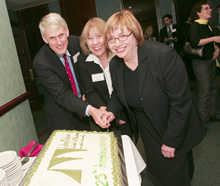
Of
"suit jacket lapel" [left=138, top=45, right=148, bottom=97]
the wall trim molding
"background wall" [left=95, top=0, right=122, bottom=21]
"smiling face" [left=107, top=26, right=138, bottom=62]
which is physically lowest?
the wall trim molding

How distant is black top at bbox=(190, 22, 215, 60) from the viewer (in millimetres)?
2623

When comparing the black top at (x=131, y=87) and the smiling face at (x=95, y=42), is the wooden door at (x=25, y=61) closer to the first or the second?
the smiling face at (x=95, y=42)

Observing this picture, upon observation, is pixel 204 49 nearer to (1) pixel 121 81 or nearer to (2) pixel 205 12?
(2) pixel 205 12

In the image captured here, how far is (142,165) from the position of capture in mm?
1214

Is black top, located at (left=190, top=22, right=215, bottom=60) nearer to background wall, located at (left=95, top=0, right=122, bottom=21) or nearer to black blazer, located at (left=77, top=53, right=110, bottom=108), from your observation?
black blazer, located at (left=77, top=53, right=110, bottom=108)

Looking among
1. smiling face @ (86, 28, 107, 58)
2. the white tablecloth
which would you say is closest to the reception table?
→ the white tablecloth

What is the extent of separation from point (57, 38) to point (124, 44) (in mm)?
656

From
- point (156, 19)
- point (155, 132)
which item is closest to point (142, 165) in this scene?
point (155, 132)

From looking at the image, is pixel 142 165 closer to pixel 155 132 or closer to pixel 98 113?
pixel 155 132

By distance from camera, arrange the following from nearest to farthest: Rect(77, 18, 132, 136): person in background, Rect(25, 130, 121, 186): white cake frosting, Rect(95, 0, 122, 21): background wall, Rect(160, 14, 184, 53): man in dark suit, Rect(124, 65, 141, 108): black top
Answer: Rect(25, 130, 121, 186): white cake frosting
Rect(124, 65, 141, 108): black top
Rect(77, 18, 132, 136): person in background
Rect(160, 14, 184, 53): man in dark suit
Rect(95, 0, 122, 21): background wall

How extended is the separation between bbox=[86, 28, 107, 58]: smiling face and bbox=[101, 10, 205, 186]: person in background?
0.26 m

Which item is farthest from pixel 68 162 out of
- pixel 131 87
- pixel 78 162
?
pixel 131 87

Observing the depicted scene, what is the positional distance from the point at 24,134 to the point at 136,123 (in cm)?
148

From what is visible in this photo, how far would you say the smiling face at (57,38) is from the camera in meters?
1.58
